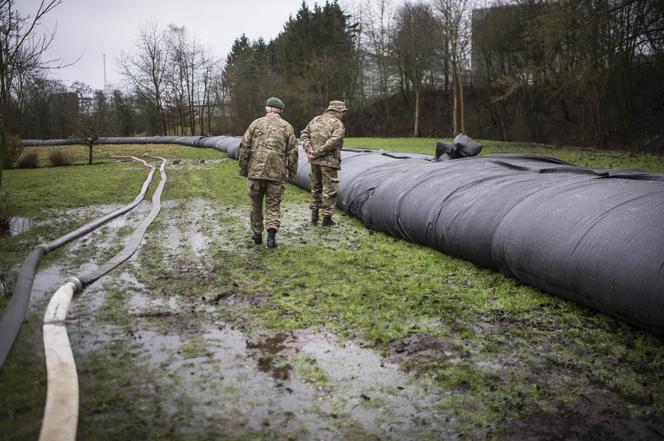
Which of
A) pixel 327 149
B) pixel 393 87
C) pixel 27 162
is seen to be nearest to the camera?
pixel 327 149

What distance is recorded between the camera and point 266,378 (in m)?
3.19

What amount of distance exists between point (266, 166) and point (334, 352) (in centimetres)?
357

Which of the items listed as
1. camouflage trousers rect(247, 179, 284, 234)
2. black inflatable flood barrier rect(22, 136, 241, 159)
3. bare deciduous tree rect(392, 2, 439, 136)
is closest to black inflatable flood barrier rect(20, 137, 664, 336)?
camouflage trousers rect(247, 179, 284, 234)

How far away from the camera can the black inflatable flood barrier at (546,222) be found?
12.4ft

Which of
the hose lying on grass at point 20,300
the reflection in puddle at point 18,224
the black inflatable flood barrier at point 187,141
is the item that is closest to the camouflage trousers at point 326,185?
the hose lying on grass at point 20,300

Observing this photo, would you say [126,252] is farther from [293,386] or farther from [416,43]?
[416,43]

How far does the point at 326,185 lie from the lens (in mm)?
8039

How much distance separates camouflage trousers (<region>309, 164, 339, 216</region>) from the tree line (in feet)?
64.2

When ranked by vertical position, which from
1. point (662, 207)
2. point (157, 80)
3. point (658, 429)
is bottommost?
point (658, 429)

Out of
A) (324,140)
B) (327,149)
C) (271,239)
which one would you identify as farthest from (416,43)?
(271,239)

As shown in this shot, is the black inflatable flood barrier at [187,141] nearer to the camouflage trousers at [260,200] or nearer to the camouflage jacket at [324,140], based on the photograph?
the camouflage jacket at [324,140]

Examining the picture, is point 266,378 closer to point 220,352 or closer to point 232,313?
point 220,352

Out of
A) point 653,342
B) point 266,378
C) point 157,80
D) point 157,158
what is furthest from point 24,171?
point 157,80

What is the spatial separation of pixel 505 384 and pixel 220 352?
179cm
